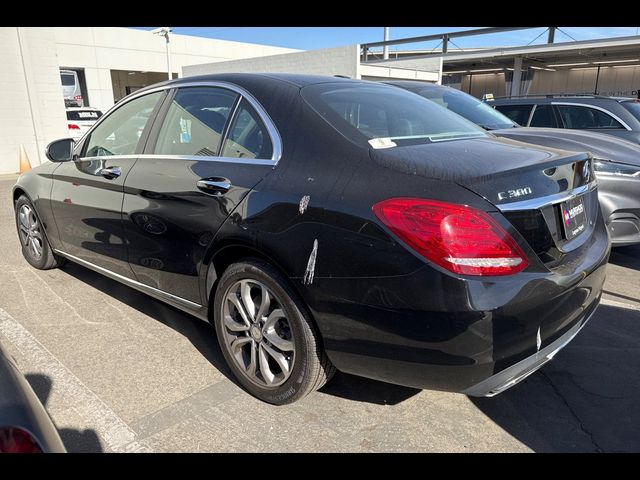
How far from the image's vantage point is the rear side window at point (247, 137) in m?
2.58

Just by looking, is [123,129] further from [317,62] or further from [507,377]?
[317,62]

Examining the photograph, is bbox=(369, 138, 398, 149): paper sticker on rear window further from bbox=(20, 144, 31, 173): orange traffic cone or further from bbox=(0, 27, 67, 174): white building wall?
A: bbox=(0, 27, 67, 174): white building wall

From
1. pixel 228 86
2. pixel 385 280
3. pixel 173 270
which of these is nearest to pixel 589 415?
pixel 385 280

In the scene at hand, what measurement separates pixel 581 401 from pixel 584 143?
3203 mm

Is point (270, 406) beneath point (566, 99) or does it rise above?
beneath

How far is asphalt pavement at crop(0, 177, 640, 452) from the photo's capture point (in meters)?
2.35

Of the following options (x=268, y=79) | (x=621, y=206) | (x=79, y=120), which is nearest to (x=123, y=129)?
(x=268, y=79)

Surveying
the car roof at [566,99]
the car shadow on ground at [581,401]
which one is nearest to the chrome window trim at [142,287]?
the car shadow on ground at [581,401]

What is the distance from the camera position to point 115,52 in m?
29.4

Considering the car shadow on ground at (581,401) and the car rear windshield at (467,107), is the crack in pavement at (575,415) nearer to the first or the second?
the car shadow on ground at (581,401)

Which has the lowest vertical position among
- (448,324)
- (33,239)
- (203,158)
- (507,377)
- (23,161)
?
(23,161)

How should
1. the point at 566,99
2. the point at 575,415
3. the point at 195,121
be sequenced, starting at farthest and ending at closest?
the point at 566,99 → the point at 195,121 → the point at 575,415

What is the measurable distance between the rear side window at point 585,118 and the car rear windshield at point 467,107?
160cm
